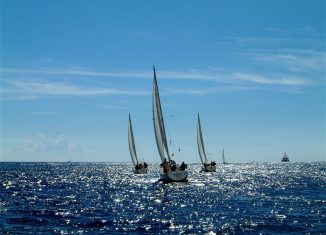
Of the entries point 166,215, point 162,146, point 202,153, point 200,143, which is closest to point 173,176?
point 162,146

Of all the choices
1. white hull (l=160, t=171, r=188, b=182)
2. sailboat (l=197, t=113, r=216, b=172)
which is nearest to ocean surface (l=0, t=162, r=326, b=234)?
white hull (l=160, t=171, r=188, b=182)

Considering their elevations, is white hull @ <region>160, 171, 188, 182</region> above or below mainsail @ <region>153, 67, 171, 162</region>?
below

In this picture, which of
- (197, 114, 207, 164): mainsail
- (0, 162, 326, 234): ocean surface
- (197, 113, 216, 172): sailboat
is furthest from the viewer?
(197, 113, 216, 172): sailboat

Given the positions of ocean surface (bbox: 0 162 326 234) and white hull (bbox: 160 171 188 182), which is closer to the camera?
ocean surface (bbox: 0 162 326 234)

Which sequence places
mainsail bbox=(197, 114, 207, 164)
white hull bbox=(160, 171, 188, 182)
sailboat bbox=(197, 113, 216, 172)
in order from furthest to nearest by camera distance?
sailboat bbox=(197, 113, 216, 172)
mainsail bbox=(197, 114, 207, 164)
white hull bbox=(160, 171, 188, 182)

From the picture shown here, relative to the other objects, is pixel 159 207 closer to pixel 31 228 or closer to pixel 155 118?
pixel 31 228

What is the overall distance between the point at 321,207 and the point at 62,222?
23.8 m

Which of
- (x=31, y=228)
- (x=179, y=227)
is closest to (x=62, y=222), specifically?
(x=31, y=228)

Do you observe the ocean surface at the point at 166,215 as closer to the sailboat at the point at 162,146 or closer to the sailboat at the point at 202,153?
the sailboat at the point at 162,146

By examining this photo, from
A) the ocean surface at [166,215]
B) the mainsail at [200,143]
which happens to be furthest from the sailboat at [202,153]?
the ocean surface at [166,215]

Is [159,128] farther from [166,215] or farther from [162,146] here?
[166,215]

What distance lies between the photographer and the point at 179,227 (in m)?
33.6

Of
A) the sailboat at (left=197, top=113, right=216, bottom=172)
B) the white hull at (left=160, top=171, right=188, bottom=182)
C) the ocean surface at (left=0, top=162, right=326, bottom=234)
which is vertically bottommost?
the ocean surface at (left=0, top=162, right=326, bottom=234)

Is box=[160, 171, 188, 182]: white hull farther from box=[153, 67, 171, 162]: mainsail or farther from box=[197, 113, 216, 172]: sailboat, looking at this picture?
box=[197, 113, 216, 172]: sailboat
